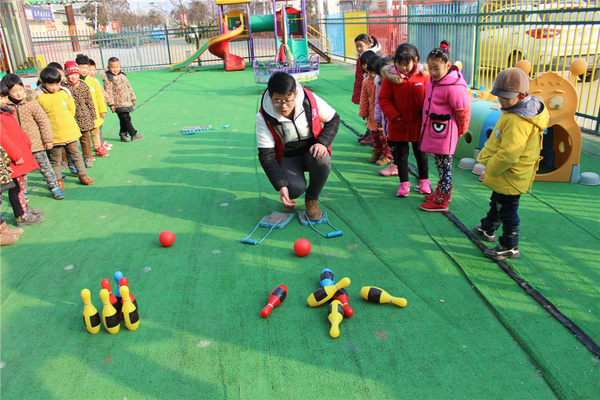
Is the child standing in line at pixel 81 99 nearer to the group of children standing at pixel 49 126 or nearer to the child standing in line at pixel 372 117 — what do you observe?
the group of children standing at pixel 49 126

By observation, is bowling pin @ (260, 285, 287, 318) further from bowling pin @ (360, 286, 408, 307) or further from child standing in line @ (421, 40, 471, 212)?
child standing in line @ (421, 40, 471, 212)

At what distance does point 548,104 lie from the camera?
16.0ft

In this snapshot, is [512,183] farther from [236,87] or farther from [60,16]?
[60,16]

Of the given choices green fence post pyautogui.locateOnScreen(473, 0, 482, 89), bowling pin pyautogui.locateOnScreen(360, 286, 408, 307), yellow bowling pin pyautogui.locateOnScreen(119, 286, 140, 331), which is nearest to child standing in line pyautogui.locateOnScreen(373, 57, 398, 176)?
bowling pin pyautogui.locateOnScreen(360, 286, 408, 307)

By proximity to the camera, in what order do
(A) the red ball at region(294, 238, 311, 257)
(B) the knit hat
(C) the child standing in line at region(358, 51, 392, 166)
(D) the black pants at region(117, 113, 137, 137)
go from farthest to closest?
(D) the black pants at region(117, 113, 137, 137), (B) the knit hat, (C) the child standing in line at region(358, 51, 392, 166), (A) the red ball at region(294, 238, 311, 257)

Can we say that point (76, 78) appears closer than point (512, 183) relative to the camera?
No

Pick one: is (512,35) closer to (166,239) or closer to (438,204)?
→ (438,204)

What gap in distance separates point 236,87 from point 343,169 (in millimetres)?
9164

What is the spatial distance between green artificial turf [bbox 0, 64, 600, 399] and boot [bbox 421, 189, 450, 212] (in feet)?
0.28

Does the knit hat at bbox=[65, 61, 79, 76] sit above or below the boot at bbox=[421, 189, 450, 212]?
above

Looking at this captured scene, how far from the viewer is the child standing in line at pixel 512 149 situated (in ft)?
10.4

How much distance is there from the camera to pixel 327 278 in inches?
128

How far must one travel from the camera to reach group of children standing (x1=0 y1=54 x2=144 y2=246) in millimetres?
4434

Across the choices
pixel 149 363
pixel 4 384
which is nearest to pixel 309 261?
pixel 149 363
